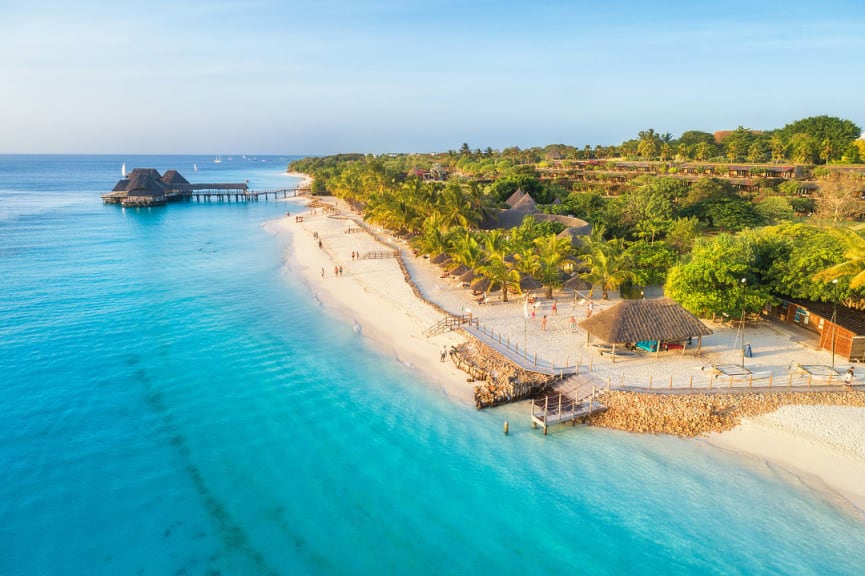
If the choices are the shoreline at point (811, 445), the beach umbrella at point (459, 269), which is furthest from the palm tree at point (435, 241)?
the shoreline at point (811, 445)

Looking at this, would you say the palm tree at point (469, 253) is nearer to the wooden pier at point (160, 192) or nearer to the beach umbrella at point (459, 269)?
the beach umbrella at point (459, 269)

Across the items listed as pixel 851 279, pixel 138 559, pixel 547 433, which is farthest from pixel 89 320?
pixel 851 279

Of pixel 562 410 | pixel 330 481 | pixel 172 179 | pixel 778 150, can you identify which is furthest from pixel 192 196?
pixel 778 150

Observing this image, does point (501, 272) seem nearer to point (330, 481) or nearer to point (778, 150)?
point (330, 481)

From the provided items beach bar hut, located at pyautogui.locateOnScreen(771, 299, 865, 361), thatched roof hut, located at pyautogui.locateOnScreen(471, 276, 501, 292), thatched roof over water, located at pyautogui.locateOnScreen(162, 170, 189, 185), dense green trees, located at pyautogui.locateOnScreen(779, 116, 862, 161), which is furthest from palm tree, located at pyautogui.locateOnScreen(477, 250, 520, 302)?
thatched roof over water, located at pyautogui.locateOnScreen(162, 170, 189, 185)

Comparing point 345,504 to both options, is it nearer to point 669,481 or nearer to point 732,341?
point 669,481
